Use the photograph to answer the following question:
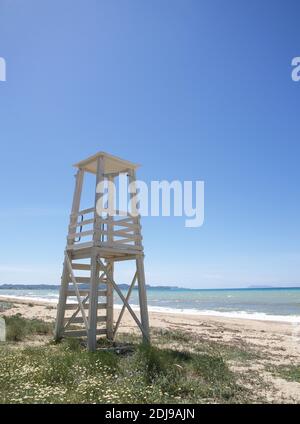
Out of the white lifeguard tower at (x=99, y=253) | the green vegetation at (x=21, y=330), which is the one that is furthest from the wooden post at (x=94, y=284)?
the green vegetation at (x=21, y=330)

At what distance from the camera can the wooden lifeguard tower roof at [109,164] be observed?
10.5 metres

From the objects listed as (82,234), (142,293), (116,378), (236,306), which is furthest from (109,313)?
(236,306)

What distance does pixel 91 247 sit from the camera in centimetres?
965

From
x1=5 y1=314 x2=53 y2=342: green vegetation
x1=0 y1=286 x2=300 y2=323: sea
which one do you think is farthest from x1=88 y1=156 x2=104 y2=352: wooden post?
x1=0 y1=286 x2=300 y2=323: sea

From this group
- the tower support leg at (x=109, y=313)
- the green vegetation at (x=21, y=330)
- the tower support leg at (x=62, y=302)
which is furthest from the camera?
the tower support leg at (x=109, y=313)

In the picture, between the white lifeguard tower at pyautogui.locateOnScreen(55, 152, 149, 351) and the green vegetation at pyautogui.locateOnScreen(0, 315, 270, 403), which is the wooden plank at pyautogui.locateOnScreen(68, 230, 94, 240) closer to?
the white lifeguard tower at pyautogui.locateOnScreen(55, 152, 149, 351)

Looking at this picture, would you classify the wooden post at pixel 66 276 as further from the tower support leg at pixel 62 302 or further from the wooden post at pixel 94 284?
the wooden post at pixel 94 284

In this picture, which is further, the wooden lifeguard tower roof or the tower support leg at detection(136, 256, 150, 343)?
the wooden lifeguard tower roof

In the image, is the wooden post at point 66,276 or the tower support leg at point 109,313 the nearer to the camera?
the wooden post at point 66,276

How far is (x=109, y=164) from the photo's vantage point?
1092 cm

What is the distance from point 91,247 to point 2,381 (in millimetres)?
4344

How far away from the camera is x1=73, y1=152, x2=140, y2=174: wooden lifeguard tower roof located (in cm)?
1051

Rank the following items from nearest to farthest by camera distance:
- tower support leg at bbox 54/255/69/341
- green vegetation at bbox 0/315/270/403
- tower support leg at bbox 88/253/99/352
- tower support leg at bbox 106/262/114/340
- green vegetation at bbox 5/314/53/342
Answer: green vegetation at bbox 0/315/270/403
tower support leg at bbox 88/253/99/352
tower support leg at bbox 54/255/69/341
green vegetation at bbox 5/314/53/342
tower support leg at bbox 106/262/114/340
